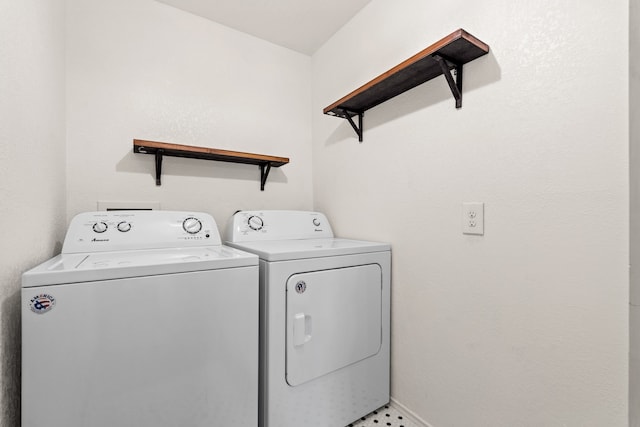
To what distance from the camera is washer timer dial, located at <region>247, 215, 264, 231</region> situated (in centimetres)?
168

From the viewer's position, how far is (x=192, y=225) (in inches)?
59.5

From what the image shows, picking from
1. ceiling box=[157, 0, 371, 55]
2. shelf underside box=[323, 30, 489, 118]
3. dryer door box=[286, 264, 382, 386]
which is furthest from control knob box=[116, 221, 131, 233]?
ceiling box=[157, 0, 371, 55]

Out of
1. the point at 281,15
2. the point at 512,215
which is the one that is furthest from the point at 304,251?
the point at 281,15

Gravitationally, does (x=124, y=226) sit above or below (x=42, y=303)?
above

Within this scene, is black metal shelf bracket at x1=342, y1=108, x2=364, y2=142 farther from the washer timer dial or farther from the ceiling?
the washer timer dial

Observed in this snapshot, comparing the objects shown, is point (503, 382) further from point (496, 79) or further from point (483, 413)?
point (496, 79)

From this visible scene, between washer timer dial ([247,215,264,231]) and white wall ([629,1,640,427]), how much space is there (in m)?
1.53

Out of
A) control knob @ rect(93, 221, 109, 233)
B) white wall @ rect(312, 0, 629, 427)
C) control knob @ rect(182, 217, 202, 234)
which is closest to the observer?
white wall @ rect(312, 0, 629, 427)

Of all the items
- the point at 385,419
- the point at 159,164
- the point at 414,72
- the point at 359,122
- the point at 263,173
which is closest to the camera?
the point at 414,72

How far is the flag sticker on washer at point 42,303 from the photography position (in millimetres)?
795

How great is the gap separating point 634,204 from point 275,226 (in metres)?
1.51

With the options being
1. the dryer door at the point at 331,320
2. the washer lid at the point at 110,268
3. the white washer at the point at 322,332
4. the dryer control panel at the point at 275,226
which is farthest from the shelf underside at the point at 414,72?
the washer lid at the point at 110,268

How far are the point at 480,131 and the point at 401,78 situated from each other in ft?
1.45

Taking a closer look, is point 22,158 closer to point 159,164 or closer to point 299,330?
point 159,164
